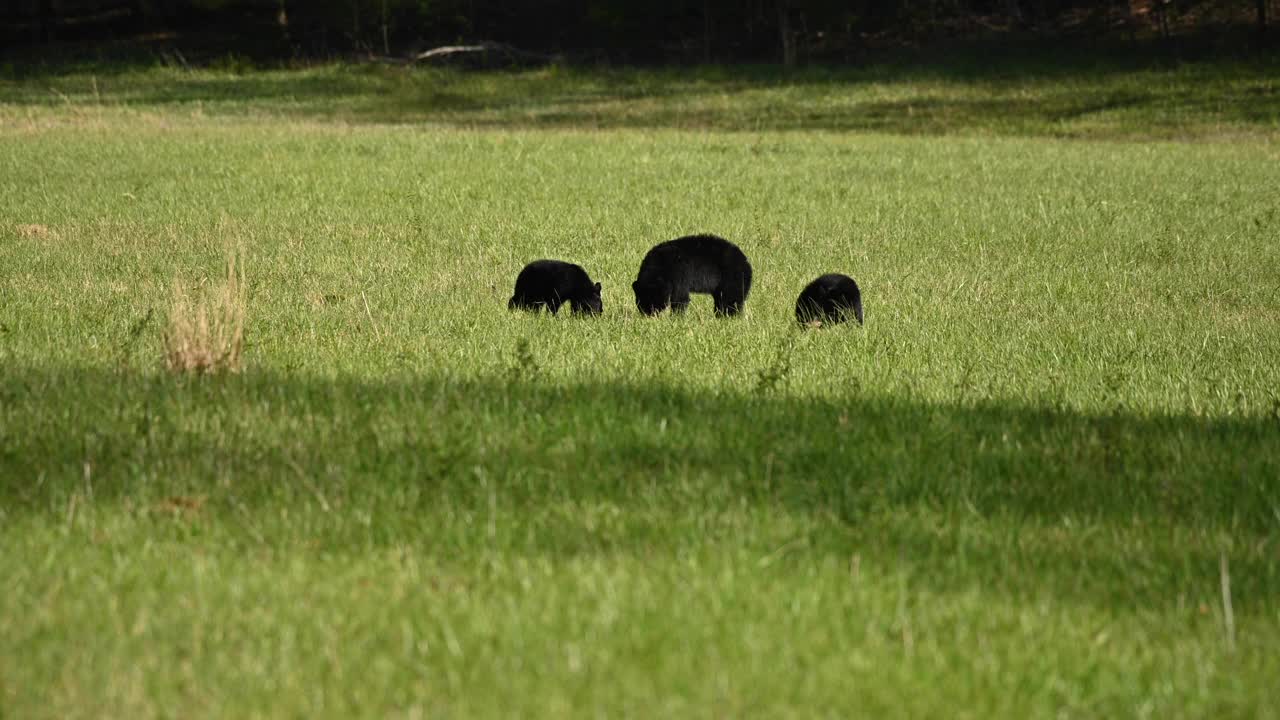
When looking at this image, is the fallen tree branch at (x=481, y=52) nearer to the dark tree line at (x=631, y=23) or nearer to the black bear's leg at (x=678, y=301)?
the dark tree line at (x=631, y=23)

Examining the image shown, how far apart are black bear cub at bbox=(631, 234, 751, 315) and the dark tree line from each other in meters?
44.3

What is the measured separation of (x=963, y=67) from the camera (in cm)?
4912

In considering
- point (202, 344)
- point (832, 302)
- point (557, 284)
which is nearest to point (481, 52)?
point (557, 284)

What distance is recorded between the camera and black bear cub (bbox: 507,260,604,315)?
11.6m

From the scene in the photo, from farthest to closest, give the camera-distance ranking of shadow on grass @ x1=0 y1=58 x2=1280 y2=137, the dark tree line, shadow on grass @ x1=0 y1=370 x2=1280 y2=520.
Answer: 1. the dark tree line
2. shadow on grass @ x1=0 y1=58 x2=1280 y2=137
3. shadow on grass @ x1=0 y1=370 x2=1280 y2=520

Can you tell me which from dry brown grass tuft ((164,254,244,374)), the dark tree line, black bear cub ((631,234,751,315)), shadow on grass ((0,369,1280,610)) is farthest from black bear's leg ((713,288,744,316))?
the dark tree line

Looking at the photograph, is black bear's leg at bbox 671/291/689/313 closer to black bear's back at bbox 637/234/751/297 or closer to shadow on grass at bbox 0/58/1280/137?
black bear's back at bbox 637/234/751/297

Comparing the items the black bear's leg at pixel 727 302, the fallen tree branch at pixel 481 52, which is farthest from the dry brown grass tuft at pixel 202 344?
the fallen tree branch at pixel 481 52

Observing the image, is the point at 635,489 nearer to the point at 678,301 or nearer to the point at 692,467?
the point at 692,467

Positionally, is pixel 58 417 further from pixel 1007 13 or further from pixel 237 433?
pixel 1007 13

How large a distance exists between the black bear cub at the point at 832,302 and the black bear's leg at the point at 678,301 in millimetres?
969

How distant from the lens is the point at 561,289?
1162 cm

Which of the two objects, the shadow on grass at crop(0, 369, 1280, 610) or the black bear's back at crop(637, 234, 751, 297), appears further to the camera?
the black bear's back at crop(637, 234, 751, 297)

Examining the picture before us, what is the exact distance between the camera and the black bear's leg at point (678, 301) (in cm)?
1156
